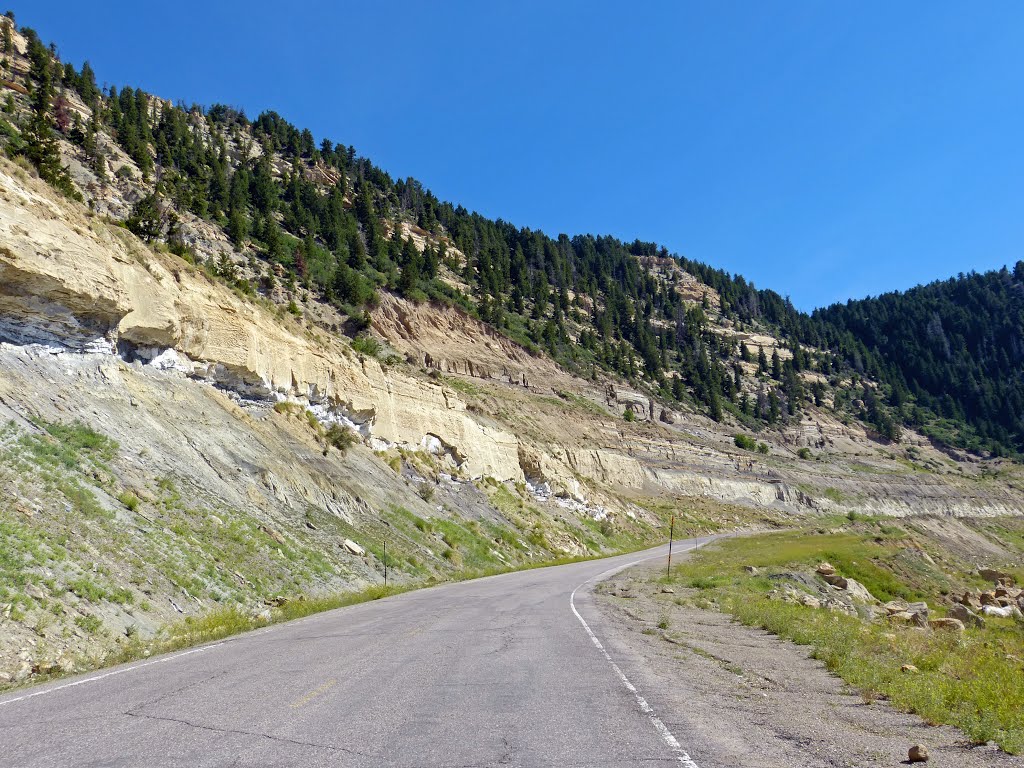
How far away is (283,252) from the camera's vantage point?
69.2 metres

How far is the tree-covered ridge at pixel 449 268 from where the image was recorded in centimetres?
6125

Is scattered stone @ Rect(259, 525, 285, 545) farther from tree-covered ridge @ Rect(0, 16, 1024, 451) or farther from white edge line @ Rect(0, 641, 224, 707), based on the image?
tree-covered ridge @ Rect(0, 16, 1024, 451)

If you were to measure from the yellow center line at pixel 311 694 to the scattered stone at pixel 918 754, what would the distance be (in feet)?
20.7

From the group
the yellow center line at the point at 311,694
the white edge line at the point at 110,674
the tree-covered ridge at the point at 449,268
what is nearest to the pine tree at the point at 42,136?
the tree-covered ridge at the point at 449,268

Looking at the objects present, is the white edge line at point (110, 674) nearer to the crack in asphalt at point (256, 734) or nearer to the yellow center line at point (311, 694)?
the crack in asphalt at point (256, 734)

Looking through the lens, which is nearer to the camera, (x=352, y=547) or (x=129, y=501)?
(x=129, y=501)

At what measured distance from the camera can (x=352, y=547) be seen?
25.2 metres

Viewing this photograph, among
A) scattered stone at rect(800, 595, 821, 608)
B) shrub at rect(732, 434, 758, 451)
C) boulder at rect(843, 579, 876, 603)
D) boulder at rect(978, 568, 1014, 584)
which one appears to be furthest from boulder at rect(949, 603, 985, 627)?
shrub at rect(732, 434, 758, 451)

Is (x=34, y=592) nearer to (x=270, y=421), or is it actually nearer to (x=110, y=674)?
(x=110, y=674)

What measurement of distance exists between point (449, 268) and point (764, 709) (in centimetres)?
10541

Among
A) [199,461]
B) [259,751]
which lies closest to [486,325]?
[199,461]

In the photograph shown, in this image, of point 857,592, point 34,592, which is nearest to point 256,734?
point 34,592

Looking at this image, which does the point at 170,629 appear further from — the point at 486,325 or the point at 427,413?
the point at 486,325

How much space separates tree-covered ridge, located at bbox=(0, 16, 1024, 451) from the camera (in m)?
61.2
